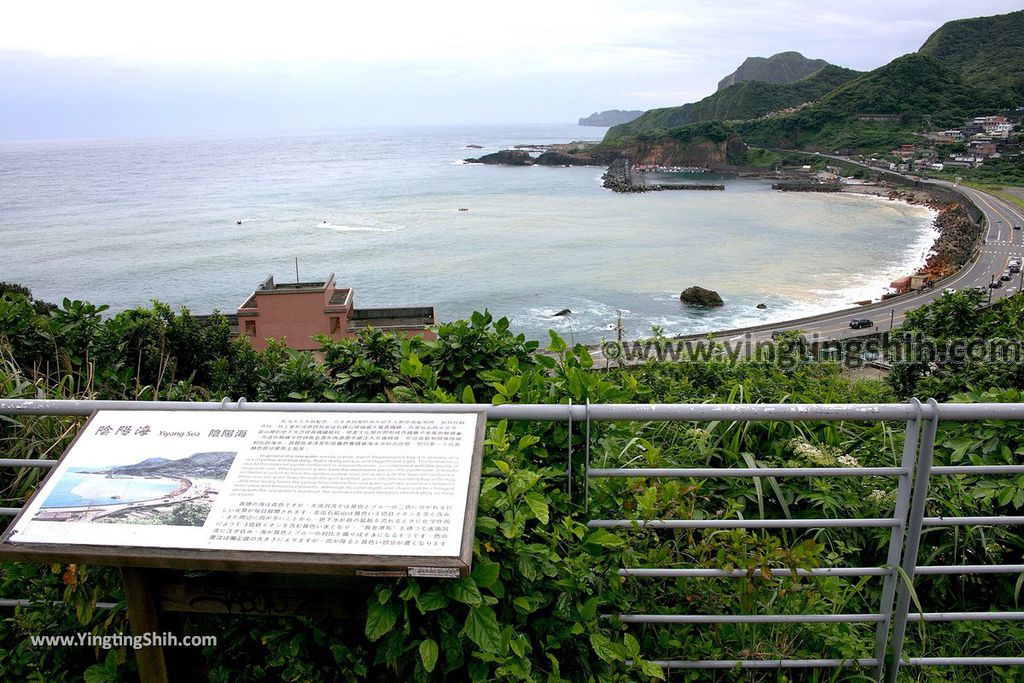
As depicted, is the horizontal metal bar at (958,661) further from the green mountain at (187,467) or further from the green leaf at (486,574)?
the green mountain at (187,467)

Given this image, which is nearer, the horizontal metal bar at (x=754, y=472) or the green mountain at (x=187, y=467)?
the green mountain at (x=187, y=467)

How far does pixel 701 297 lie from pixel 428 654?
4697 centimetres

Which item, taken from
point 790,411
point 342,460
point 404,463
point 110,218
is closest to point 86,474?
point 342,460

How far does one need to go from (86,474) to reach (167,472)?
11.4 inches

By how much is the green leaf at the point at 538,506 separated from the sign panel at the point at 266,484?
0.25 metres

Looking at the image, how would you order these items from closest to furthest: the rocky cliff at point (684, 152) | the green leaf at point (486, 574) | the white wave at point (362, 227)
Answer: the green leaf at point (486, 574) → the white wave at point (362, 227) → the rocky cliff at point (684, 152)

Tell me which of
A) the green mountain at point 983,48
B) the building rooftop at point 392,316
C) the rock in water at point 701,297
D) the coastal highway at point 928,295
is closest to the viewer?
the building rooftop at point 392,316

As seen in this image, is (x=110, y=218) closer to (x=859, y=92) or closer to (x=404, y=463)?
(x=404, y=463)

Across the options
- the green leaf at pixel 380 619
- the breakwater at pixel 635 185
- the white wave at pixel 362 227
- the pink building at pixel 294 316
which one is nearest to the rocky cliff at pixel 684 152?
the breakwater at pixel 635 185

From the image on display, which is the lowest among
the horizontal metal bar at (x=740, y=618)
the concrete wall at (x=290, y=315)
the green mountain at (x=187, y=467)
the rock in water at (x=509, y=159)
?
the concrete wall at (x=290, y=315)

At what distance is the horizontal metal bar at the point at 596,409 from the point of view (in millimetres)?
2480

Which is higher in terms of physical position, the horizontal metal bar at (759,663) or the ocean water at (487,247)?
the horizontal metal bar at (759,663)

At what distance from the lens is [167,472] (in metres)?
2.39

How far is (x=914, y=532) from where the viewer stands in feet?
8.76
